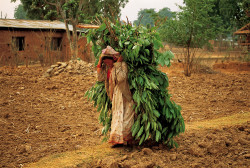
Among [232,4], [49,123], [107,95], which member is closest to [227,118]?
[107,95]

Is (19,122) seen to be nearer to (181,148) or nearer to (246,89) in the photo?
(181,148)

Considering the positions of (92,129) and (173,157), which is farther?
(92,129)

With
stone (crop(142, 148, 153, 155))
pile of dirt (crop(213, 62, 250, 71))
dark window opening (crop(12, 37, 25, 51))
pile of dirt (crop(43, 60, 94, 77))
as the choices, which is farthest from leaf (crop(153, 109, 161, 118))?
pile of dirt (crop(213, 62, 250, 71))

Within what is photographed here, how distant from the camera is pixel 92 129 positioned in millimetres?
5508

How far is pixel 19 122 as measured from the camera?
18.8ft

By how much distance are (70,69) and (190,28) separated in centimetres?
582

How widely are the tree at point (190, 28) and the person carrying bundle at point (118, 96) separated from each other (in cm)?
889

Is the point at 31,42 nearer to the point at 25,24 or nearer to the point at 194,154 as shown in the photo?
the point at 25,24

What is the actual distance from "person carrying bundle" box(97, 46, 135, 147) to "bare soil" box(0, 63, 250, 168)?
0.28 m

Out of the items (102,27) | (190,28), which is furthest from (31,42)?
(102,27)

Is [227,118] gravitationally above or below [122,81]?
below

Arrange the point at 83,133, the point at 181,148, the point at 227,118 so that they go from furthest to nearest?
1. the point at 227,118
2. the point at 83,133
3. the point at 181,148

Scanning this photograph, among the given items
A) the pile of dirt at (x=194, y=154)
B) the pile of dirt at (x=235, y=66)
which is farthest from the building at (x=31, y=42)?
the pile of dirt at (x=194, y=154)

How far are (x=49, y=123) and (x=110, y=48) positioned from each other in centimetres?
300
